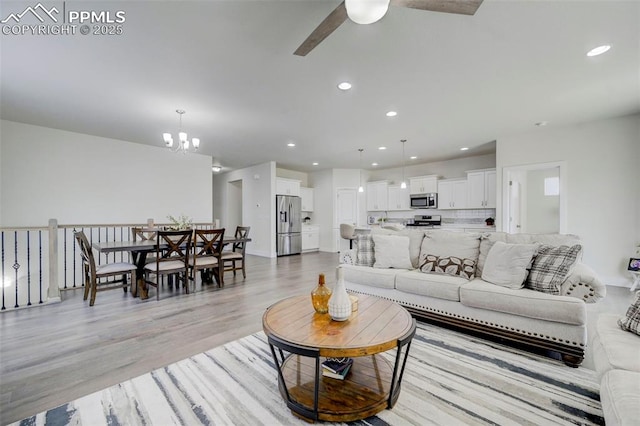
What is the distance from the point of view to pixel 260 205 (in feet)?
26.0

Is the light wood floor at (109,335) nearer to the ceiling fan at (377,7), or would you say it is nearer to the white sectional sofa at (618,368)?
the white sectional sofa at (618,368)

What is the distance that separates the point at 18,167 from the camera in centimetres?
445

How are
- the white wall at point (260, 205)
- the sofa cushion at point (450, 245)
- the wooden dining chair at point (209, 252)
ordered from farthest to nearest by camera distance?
the white wall at point (260, 205), the wooden dining chair at point (209, 252), the sofa cushion at point (450, 245)

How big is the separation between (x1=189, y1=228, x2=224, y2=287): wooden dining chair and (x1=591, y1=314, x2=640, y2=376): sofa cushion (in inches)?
161

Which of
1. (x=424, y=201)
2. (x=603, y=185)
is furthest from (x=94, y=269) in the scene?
(x=603, y=185)

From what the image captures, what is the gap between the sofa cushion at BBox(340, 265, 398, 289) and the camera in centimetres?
302

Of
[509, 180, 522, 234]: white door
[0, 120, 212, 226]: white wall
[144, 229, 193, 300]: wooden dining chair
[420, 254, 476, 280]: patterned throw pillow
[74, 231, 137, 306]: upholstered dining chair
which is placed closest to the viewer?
[420, 254, 476, 280]: patterned throw pillow

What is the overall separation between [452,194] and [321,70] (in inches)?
219

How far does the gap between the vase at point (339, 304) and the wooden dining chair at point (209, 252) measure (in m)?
2.88

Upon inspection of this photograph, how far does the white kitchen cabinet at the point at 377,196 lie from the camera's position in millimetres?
8273

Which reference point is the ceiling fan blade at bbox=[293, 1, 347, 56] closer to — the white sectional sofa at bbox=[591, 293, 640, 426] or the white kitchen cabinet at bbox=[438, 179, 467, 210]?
the white sectional sofa at bbox=[591, 293, 640, 426]

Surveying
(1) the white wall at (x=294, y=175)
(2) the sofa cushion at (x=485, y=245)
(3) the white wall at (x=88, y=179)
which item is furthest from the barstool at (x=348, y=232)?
(3) the white wall at (x=88, y=179)

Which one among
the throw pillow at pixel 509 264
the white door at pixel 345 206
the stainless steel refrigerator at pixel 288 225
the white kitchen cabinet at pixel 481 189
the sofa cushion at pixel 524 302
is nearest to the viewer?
the sofa cushion at pixel 524 302

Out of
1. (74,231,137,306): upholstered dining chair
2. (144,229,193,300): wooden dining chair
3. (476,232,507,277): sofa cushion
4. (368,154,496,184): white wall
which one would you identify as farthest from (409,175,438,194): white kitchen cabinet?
(74,231,137,306): upholstered dining chair
